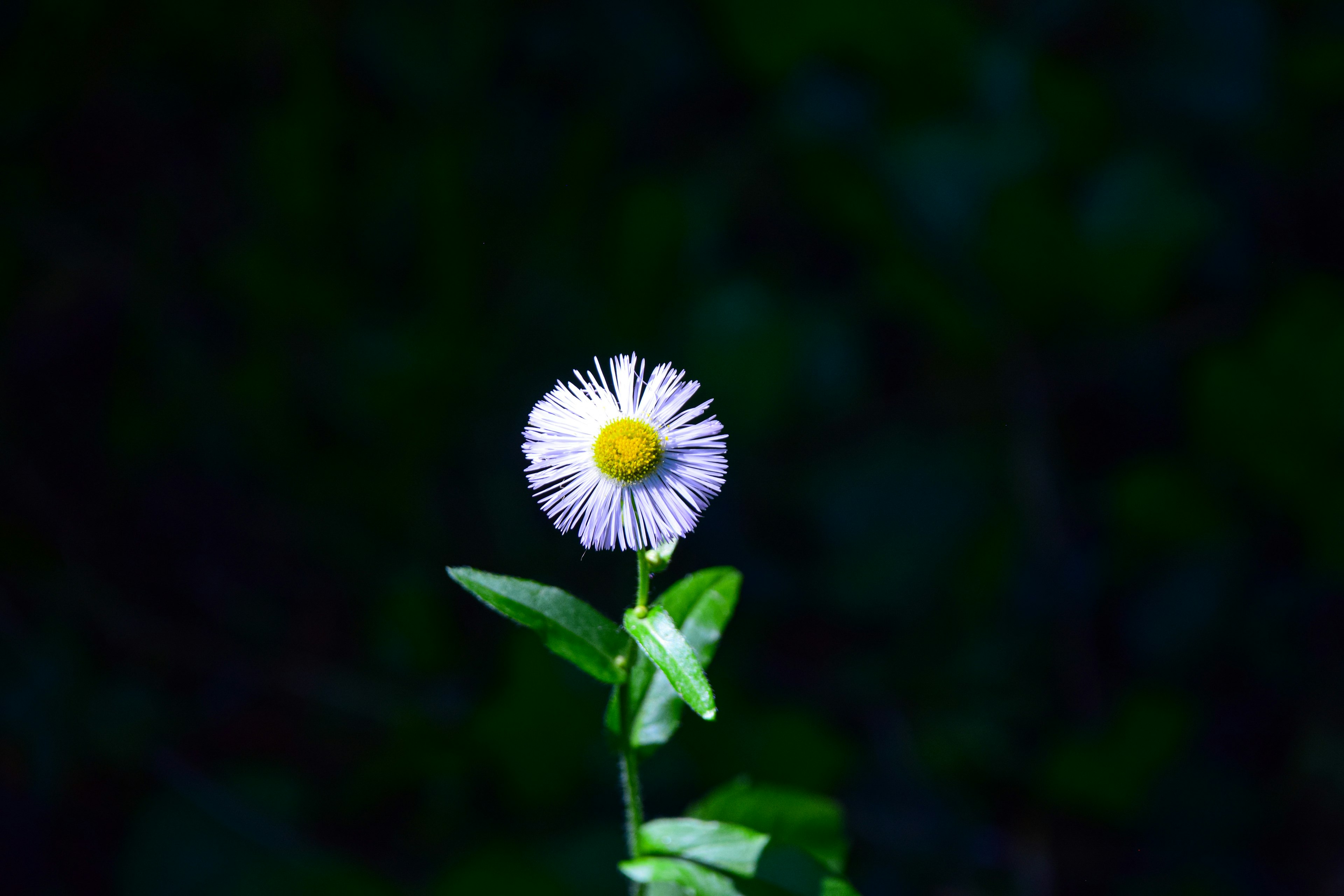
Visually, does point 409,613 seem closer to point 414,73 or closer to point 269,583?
point 269,583

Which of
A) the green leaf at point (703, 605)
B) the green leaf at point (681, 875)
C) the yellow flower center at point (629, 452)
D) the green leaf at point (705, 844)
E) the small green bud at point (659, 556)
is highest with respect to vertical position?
the yellow flower center at point (629, 452)

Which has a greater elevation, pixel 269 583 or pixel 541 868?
pixel 269 583

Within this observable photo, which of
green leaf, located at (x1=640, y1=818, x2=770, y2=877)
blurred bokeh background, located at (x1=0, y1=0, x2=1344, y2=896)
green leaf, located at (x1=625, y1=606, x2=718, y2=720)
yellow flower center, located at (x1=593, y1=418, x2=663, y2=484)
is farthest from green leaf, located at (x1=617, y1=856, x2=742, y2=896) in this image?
blurred bokeh background, located at (x1=0, y1=0, x2=1344, y2=896)

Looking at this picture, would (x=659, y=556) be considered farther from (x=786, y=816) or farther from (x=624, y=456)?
(x=786, y=816)

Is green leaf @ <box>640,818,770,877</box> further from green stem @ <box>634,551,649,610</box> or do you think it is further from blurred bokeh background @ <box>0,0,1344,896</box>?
blurred bokeh background @ <box>0,0,1344,896</box>

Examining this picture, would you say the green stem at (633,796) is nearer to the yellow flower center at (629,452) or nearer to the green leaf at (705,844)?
the green leaf at (705,844)

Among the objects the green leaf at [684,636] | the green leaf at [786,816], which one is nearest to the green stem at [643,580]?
the green leaf at [684,636]

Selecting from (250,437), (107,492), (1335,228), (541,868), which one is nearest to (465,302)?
(250,437)
